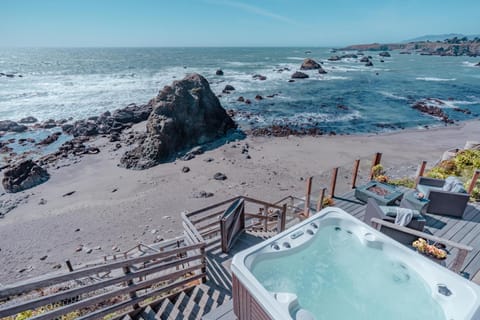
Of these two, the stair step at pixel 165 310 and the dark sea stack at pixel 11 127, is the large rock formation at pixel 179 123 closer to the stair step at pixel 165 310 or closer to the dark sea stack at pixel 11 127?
the stair step at pixel 165 310

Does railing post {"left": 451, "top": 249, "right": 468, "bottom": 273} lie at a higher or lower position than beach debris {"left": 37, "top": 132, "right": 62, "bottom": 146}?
higher

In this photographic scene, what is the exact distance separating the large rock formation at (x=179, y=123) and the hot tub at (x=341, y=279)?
1264cm

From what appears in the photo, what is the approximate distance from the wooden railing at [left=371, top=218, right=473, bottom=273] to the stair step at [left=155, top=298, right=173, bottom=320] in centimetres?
418

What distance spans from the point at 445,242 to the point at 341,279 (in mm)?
1883

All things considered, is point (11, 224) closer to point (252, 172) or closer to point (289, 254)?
point (252, 172)

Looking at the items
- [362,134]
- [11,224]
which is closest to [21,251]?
[11,224]

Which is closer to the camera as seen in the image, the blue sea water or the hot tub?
the hot tub

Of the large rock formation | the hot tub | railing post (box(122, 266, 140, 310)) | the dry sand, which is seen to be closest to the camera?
the hot tub

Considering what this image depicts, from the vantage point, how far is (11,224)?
1064cm

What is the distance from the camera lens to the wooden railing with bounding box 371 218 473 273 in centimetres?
390

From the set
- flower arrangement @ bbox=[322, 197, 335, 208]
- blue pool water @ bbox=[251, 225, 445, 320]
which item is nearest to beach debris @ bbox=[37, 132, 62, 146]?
flower arrangement @ bbox=[322, 197, 335, 208]

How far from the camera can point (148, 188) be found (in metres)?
12.9

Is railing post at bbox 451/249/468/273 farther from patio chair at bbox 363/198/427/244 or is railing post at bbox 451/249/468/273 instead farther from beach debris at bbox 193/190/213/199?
beach debris at bbox 193/190/213/199

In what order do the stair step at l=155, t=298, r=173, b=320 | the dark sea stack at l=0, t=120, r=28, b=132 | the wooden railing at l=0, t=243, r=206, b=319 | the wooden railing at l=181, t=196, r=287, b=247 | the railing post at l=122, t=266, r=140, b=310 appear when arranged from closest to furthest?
the wooden railing at l=0, t=243, r=206, b=319, the railing post at l=122, t=266, r=140, b=310, the stair step at l=155, t=298, r=173, b=320, the wooden railing at l=181, t=196, r=287, b=247, the dark sea stack at l=0, t=120, r=28, b=132
